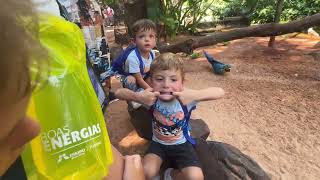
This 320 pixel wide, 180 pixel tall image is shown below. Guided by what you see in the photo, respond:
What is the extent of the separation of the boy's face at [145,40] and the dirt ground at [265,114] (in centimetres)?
85

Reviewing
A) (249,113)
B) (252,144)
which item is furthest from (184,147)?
(249,113)

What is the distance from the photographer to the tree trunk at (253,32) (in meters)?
5.12

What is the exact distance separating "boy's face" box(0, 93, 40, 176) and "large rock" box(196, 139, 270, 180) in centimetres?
204

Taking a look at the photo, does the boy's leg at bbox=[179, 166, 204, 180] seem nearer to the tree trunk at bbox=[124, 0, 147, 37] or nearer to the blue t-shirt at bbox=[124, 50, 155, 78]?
the blue t-shirt at bbox=[124, 50, 155, 78]

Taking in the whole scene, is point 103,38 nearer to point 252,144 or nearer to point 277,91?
point 252,144

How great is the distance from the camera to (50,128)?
108 cm

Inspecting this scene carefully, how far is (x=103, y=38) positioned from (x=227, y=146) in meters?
1.29

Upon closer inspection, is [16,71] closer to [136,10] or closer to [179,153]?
[179,153]

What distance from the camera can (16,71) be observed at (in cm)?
46

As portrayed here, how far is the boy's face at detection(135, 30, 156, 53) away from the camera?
2.99 meters

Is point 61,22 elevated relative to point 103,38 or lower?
elevated

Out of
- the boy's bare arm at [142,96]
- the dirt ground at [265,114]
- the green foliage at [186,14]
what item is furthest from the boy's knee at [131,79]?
the green foliage at [186,14]

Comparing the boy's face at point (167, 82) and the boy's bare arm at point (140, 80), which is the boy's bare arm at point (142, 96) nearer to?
the boy's face at point (167, 82)

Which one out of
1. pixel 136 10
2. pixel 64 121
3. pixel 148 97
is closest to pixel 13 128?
pixel 64 121
